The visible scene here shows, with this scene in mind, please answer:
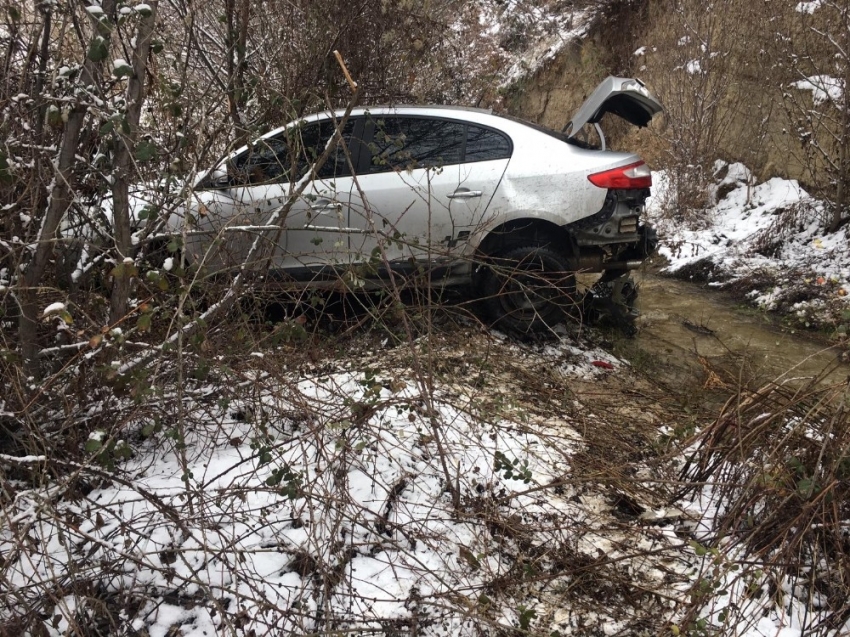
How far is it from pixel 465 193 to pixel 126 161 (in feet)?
8.36

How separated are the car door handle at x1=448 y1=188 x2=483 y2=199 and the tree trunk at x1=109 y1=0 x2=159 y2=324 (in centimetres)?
240

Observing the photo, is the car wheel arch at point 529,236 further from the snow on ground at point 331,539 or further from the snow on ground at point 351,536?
the snow on ground at point 331,539

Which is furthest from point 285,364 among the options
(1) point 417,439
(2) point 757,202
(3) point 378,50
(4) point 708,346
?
(2) point 757,202

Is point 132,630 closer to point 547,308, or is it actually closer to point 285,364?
point 285,364

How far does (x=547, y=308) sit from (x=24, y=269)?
3.56m

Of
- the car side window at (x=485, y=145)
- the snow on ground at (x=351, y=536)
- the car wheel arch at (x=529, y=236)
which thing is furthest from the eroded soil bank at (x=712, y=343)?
the car side window at (x=485, y=145)

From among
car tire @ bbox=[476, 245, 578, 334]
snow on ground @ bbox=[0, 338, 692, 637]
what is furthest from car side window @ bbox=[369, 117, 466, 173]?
snow on ground @ bbox=[0, 338, 692, 637]

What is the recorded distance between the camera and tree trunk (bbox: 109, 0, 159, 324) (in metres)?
2.66

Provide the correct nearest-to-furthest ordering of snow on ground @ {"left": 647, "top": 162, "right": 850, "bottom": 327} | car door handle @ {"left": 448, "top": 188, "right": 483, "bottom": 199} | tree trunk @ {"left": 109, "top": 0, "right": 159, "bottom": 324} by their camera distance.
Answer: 1. tree trunk @ {"left": 109, "top": 0, "right": 159, "bottom": 324}
2. car door handle @ {"left": 448, "top": 188, "right": 483, "bottom": 199}
3. snow on ground @ {"left": 647, "top": 162, "right": 850, "bottom": 327}

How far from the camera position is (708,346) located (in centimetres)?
562

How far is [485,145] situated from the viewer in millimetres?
4820

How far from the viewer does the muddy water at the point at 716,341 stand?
16.2 feet

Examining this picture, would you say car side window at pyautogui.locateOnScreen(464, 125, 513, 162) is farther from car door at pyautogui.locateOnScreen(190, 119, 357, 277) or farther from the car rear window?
car door at pyautogui.locateOnScreen(190, 119, 357, 277)

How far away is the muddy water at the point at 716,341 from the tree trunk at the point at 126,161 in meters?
3.50
